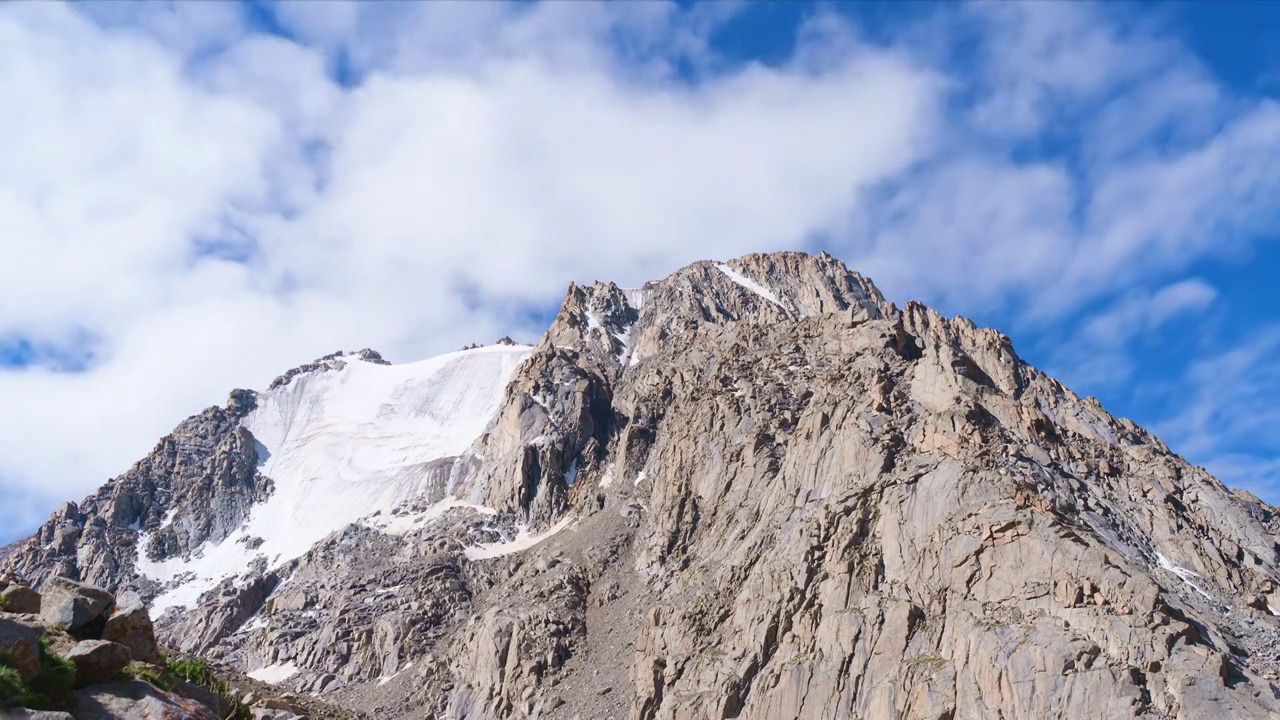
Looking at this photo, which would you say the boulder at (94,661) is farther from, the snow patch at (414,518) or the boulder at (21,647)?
the snow patch at (414,518)

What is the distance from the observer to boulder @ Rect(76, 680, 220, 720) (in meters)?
18.5

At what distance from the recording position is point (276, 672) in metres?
146

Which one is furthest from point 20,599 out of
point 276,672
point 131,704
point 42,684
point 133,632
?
point 276,672

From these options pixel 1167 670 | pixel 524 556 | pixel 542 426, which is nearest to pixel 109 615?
pixel 1167 670

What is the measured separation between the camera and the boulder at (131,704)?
60.6 ft

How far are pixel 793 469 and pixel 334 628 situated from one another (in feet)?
256

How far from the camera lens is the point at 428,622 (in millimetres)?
143625

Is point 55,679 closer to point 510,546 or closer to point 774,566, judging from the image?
point 774,566

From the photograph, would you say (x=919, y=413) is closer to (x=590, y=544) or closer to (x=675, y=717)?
(x=675, y=717)

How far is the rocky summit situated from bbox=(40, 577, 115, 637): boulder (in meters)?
0.10

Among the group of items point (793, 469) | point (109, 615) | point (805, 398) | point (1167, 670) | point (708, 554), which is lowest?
point (109, 615)

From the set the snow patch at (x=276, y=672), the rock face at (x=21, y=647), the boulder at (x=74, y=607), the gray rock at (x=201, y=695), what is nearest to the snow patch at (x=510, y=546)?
the snow patch at (x=276, y=672)

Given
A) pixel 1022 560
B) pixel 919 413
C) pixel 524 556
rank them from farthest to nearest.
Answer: pixel 524 556, pixel 919 413, pixel 1022 560

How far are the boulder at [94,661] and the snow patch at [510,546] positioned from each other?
14279cm
